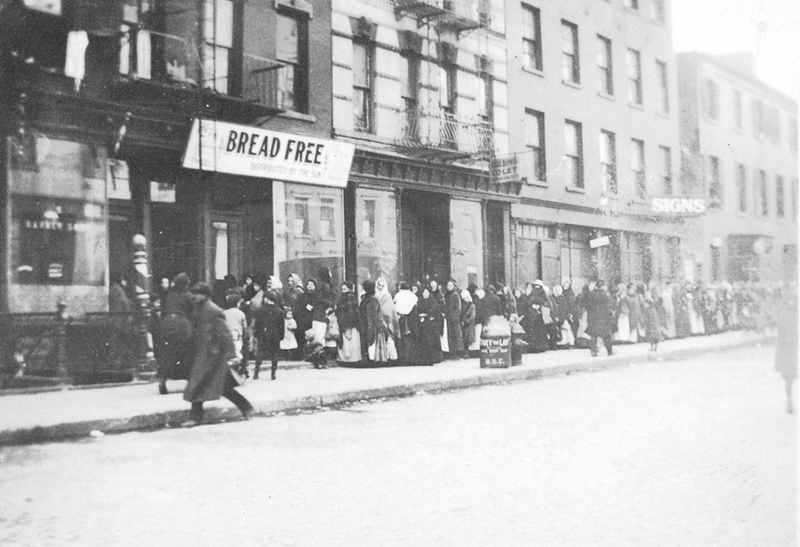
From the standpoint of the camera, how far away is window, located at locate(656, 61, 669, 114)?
310 inches

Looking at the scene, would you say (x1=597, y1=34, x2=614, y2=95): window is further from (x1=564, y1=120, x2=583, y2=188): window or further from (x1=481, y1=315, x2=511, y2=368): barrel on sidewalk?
(x1=481, y1=315, x2=511, y2=368): barrel on sidewalk

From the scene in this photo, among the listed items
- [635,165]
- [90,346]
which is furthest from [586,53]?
[90,346]

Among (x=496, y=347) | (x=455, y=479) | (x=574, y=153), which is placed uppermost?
(x=574, y=153)

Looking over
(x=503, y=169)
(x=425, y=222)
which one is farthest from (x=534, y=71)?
(x=425, y=222)

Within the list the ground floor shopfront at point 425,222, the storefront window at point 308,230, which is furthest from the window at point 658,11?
the ground floor shopfront at point 425,222

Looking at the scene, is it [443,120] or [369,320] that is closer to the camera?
[369,320]

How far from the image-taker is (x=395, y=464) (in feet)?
22.1

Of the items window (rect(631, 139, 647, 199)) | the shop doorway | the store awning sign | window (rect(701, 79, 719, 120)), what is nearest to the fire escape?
the shop doorway

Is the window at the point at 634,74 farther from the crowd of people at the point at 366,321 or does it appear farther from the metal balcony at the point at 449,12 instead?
the metal balcony at the point at 449,12

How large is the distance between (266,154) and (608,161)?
752cm

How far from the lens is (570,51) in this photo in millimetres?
11797

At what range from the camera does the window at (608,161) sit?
9.39 meters

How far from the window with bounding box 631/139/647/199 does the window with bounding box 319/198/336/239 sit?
8.81m

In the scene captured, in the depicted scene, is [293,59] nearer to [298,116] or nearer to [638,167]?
[298,116]
